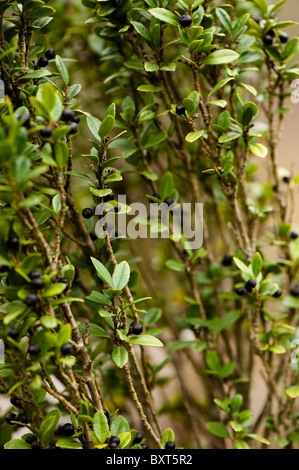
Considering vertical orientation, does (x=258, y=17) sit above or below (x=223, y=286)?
above

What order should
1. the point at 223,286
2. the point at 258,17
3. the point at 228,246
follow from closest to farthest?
the point at 258,17 → the point at 228,246 → the point at 223,286

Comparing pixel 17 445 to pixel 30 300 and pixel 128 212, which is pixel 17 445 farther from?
pixel 128 212

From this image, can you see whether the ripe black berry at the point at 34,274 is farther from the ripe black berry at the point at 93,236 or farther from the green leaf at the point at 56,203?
the ripe black berry at the point at 93,236

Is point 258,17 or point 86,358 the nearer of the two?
point 86,358

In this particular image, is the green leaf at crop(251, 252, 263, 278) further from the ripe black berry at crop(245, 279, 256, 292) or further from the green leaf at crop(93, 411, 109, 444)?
the green leaf at crop(93, 411, 109, 444)

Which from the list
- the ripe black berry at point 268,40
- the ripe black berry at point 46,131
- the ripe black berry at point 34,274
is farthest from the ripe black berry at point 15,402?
the ripe black berry at point 268,40

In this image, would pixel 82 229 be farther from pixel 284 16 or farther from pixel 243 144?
pixel 284 16

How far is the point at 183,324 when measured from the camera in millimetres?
1105

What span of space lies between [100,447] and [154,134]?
601mm

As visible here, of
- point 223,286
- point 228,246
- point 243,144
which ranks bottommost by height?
point 223,286

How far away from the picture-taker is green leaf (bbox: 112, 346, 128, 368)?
27.5 inches

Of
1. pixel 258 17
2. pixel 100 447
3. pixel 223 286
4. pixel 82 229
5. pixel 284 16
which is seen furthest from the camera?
pixel 284 16

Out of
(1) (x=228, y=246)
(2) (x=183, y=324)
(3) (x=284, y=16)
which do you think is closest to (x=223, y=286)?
(1) (x=228, y=246)

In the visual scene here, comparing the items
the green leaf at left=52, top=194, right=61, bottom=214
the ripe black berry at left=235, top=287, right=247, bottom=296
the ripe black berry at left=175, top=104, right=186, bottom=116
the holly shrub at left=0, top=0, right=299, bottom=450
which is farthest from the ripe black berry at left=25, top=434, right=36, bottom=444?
the ripe black berry at left=175, top=104, right=186, bottom=116
